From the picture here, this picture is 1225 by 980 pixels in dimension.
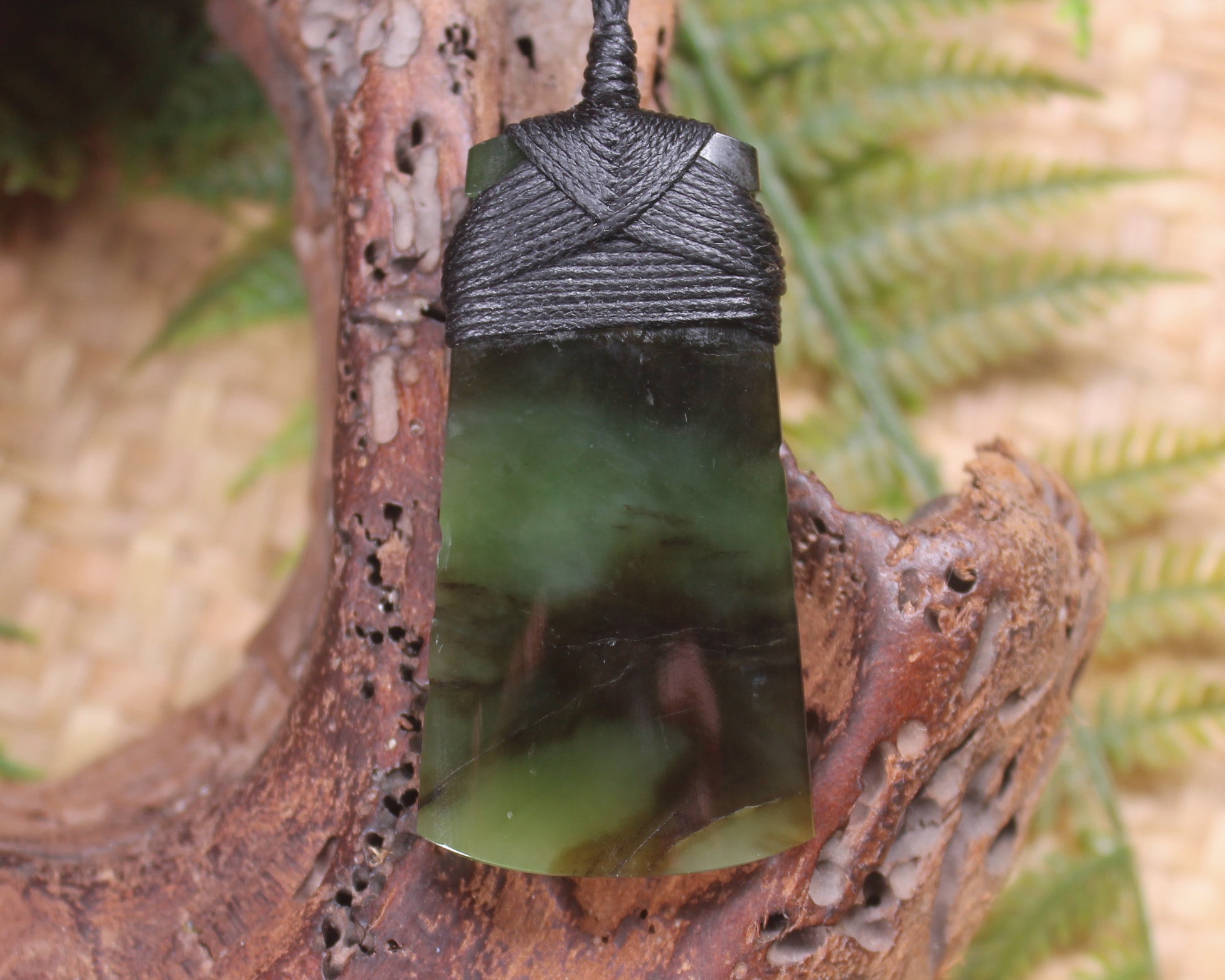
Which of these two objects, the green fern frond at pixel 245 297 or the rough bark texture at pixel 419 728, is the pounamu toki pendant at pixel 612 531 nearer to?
the rough bark texture at pixel 419 728

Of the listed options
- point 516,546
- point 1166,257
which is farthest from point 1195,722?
point 516,546

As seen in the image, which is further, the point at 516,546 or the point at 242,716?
the point at 242,716

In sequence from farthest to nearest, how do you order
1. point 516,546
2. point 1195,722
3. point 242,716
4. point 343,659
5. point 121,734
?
point 121,734 < point 1195,722 < point 242,716 < point 343,659 < point 516,546

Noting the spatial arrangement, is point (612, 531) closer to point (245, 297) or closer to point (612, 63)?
point (612, 63)

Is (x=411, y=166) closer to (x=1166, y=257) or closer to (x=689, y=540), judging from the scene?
(x=689, y=540)

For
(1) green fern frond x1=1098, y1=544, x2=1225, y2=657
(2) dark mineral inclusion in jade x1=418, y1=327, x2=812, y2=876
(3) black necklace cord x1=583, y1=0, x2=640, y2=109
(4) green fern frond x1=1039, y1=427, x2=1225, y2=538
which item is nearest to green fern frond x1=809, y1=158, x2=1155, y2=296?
(4) green fern frond x1=1039, y1=427, x2=1225, y2=538

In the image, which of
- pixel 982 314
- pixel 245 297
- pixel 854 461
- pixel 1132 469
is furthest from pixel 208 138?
pixel 1132 469

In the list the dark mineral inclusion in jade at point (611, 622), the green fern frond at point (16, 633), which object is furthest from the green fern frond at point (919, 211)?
the green fern frond at point (16, 633)
